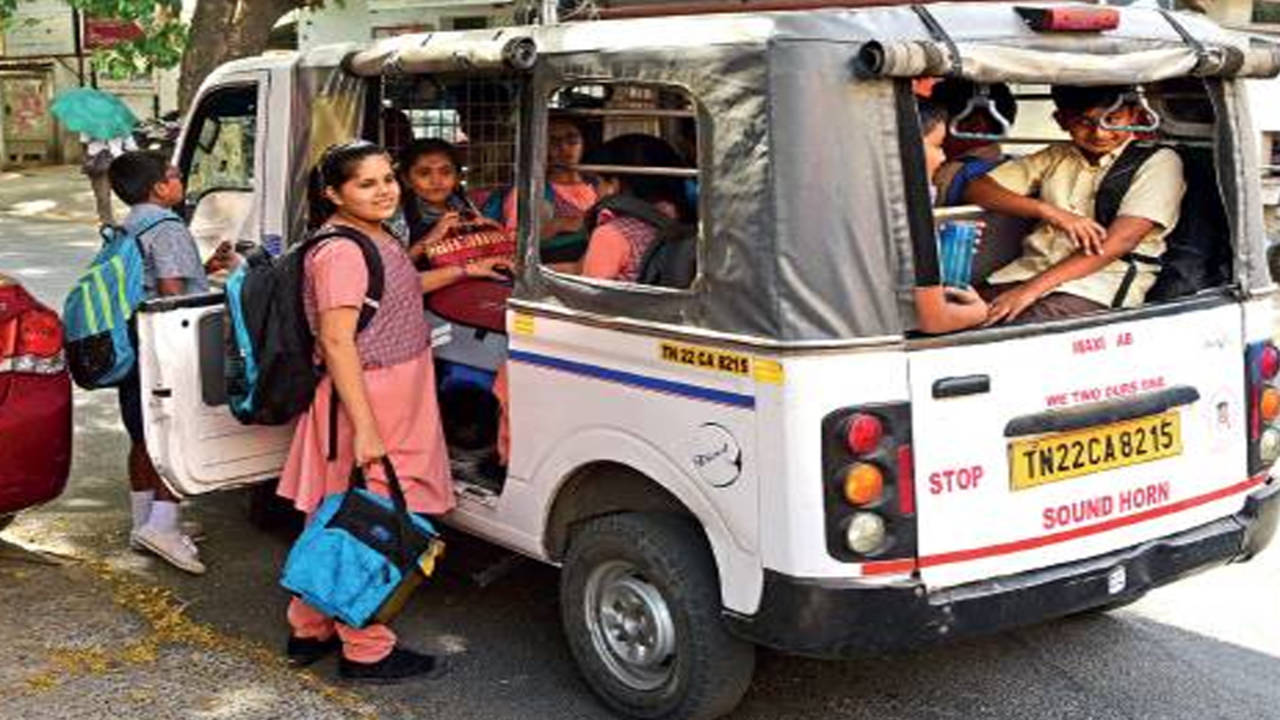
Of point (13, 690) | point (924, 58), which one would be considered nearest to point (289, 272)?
point (13, 690)

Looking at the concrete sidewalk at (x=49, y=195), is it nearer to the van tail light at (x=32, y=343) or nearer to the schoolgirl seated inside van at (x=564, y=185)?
the van tail light at (x=32, y=343)

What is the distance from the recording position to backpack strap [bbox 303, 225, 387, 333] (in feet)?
13.0

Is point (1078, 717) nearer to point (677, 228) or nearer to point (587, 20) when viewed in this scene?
point (677, 228)

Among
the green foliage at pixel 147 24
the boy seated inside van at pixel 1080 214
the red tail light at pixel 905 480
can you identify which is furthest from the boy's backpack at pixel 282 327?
the green foliage at pixel 147 24

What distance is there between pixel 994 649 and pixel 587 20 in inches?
89.2

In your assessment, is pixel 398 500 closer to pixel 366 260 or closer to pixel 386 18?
pixel 366 260

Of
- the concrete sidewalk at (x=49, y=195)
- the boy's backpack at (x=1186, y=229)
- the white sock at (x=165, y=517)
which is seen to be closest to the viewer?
the boy's backpack at (x=1186, y=229)

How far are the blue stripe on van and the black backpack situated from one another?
9.9 inches

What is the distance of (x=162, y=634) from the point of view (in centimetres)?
449

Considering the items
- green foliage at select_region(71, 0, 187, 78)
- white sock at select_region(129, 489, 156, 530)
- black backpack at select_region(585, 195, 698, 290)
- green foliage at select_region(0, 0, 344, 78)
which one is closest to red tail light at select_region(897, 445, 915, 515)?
black backpack at select_region(585, 195, 698, 290)

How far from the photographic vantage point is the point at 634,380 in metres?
3.57

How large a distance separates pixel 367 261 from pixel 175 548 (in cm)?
172

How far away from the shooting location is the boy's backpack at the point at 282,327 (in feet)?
13.1

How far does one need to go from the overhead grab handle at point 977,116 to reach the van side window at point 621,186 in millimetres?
661
